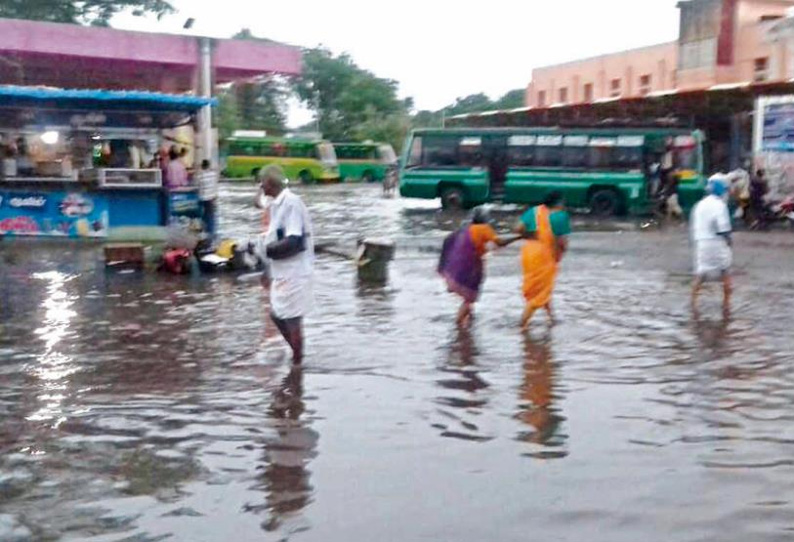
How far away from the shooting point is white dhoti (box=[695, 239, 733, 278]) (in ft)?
39.8

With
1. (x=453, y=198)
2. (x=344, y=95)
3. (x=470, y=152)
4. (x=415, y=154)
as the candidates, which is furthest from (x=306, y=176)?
(x=453, y=198)

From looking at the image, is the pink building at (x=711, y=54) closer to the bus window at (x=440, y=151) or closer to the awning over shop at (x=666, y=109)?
the awning over shop at (x=666, y=109)

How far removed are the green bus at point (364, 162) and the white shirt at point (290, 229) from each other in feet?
153

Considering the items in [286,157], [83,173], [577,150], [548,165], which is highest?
[577,150]

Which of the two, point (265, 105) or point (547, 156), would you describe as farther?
point (265, 105)

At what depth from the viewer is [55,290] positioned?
46.5ft

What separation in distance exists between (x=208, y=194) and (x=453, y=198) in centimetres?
1260

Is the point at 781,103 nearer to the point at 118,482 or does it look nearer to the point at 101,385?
the point at 101,385

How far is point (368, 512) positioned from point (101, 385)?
3.69 meters

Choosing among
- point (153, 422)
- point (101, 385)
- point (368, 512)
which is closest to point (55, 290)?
point (101, 385)

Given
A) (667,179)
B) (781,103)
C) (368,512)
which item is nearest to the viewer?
(368,512)

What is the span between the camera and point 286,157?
53469 mm

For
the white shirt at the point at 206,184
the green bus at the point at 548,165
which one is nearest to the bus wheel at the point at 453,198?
the green bus at the point at 548,165

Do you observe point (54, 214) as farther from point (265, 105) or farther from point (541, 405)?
point (265, 105)
